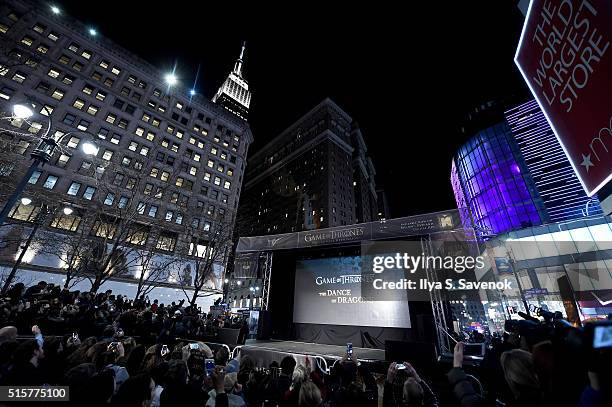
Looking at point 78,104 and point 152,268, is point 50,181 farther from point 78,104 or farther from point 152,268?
point 152,268

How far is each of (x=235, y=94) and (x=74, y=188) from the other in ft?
260

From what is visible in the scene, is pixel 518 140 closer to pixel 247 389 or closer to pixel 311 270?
pixel 311 270

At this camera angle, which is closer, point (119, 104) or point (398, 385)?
point (398, 385)

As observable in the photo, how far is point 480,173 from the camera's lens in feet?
167

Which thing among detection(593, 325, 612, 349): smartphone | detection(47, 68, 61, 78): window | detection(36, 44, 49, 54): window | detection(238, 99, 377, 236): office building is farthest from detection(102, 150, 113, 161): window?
detection(593, 325, 612, 349): smartphone

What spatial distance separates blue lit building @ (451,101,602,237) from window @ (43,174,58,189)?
200 ft

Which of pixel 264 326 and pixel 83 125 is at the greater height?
pixel 83 125

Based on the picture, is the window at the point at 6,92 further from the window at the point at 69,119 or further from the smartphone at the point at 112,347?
the smartphone at the point at 112,347

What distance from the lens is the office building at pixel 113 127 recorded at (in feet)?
98.4

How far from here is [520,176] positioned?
146ft

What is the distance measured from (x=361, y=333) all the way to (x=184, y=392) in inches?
454

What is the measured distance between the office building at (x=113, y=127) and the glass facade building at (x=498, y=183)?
47.3 meters

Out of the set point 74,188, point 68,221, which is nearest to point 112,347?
point 68,221

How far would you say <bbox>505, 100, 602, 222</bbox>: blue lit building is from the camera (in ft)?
124
